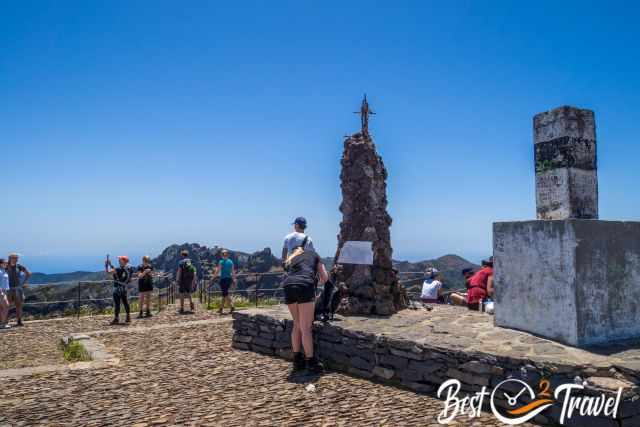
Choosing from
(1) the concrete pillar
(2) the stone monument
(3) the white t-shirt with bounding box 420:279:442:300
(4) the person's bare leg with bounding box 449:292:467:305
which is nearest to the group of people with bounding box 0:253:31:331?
(3) the white t-shirt with bounding box 420:279:442:300

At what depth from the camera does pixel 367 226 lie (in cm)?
876

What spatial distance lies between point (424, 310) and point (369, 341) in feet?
7.99

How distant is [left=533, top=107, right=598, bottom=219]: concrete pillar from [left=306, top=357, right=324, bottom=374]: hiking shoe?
3720 millimetres

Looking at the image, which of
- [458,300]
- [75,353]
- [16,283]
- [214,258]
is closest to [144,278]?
[16,283]

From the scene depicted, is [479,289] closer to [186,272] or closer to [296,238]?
[296,238]

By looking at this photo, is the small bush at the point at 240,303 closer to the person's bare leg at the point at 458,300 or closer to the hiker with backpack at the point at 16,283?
the hiker with backpack at the point at 16,283


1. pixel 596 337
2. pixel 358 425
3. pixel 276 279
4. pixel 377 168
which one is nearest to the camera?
pixel 358 425


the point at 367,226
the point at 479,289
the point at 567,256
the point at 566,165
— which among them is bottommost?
the point at 479,289

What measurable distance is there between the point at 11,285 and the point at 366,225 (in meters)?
9.99

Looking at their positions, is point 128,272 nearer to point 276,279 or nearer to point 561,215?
point 561,215

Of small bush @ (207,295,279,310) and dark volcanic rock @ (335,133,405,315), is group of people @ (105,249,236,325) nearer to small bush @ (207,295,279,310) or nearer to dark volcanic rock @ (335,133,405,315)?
small bush @ (207,295,279,310)

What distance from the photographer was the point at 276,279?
28156 mm

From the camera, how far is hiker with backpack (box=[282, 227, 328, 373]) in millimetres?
6848

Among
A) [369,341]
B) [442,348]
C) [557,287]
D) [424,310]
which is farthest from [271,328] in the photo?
[557,287]
